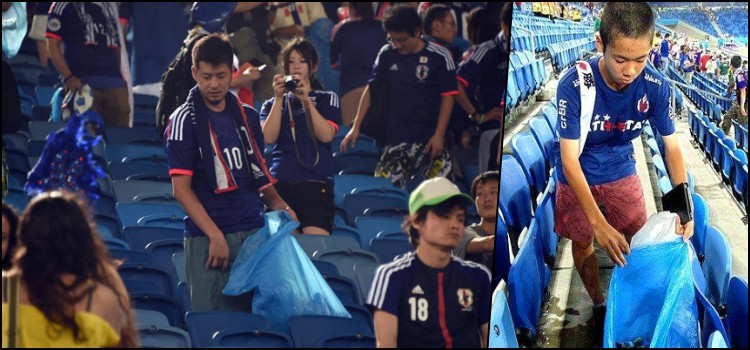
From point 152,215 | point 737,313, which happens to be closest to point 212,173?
point 152,215

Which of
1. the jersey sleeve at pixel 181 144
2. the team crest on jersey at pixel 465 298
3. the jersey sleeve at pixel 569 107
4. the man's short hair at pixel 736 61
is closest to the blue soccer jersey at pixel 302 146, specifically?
the jersey sleeve at pixel 181 144

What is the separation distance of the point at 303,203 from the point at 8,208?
132cm

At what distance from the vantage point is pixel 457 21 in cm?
618

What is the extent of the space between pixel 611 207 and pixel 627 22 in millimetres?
795

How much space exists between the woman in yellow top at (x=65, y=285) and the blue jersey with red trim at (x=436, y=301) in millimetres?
1110

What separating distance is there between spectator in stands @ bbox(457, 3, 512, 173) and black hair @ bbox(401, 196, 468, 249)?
1.31 ft

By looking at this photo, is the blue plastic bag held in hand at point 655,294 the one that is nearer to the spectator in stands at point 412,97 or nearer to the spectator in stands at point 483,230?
the spectator in stands at point 483,230

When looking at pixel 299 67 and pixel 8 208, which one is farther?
pixel 299 67

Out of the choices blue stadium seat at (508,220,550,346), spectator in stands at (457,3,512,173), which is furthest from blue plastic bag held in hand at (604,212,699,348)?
spectator in stands at (457,3,512,173)

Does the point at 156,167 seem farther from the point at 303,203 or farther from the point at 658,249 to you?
the point at 658,249

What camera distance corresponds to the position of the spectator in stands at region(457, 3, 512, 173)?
6.12 meters

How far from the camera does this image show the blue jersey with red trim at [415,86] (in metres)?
6.10

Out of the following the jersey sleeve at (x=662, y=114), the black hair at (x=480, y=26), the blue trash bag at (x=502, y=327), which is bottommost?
the blue trash bag at (x=502, y=327)

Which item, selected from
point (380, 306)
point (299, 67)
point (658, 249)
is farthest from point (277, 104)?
Result: point (658, 249)
